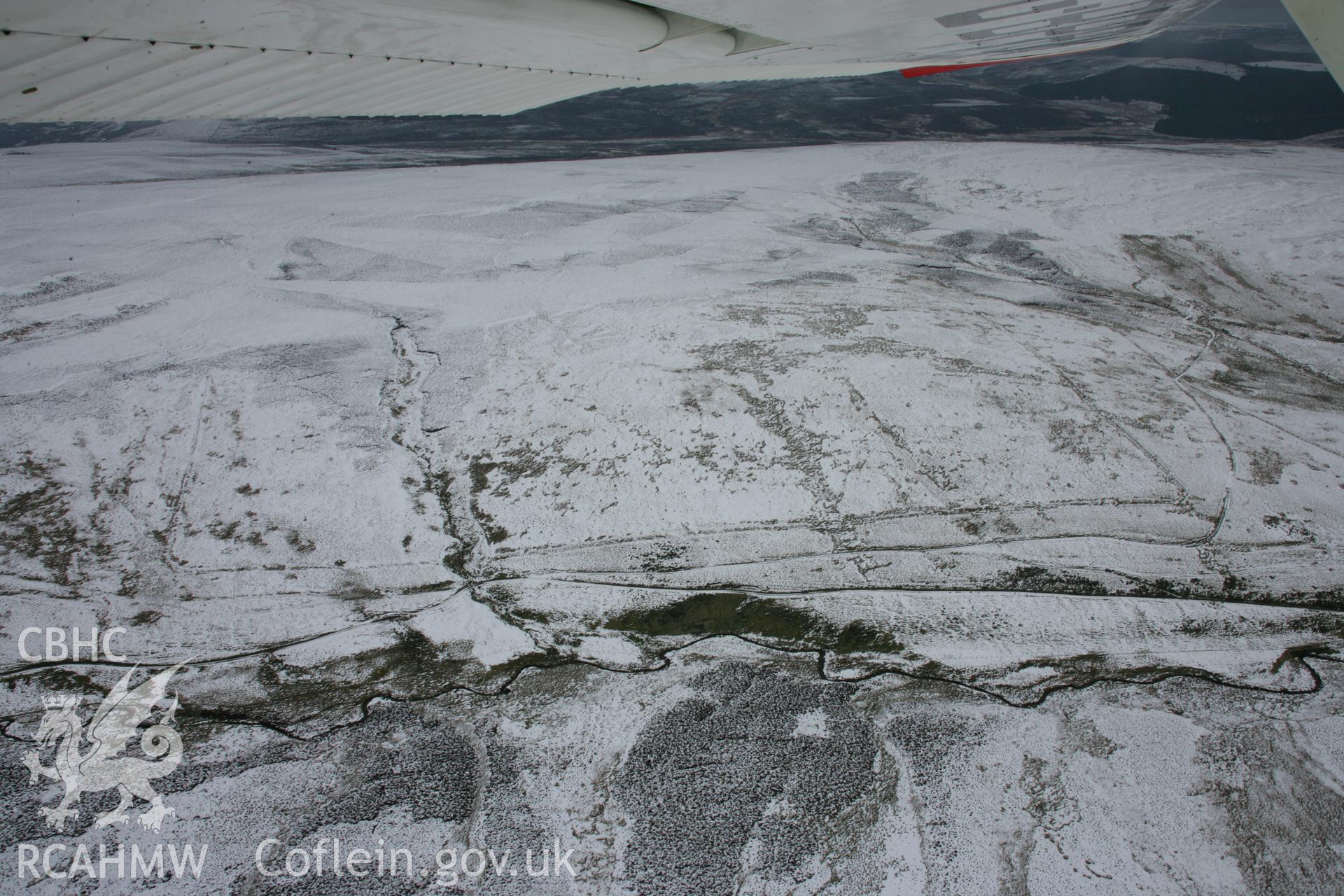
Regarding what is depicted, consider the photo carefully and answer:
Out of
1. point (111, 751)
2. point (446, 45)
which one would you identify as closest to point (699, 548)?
point (111, 751)

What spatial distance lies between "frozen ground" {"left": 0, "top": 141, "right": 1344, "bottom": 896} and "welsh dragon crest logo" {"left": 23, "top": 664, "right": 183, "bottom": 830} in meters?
0.03

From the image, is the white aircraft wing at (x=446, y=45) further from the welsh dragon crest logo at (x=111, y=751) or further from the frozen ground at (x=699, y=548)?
the welsh dragon crest logo at (x=111, y=751)

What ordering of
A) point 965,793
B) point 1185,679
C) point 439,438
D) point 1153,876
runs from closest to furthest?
point 1153,876 < point 965,793 < point 1185,679 < point 439,438

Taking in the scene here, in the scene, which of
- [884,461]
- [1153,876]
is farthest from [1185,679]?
[884,461]

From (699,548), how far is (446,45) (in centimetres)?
179

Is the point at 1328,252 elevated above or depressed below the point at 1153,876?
above

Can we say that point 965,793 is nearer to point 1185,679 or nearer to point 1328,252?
point 1185,679

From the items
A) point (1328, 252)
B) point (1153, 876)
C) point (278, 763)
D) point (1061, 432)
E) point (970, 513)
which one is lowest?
point (1153, 876)

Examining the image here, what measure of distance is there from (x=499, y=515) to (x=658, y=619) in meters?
0.55

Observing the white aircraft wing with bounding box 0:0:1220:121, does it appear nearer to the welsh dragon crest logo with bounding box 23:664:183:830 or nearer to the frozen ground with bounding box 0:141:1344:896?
the frozen ground with bounding box 0:141:1344:896

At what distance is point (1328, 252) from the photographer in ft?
10.4

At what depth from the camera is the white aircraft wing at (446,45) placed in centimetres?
141

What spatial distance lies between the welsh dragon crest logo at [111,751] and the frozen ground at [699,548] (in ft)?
0.11

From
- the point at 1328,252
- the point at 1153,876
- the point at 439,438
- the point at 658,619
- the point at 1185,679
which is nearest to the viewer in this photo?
the point at 1153,876
